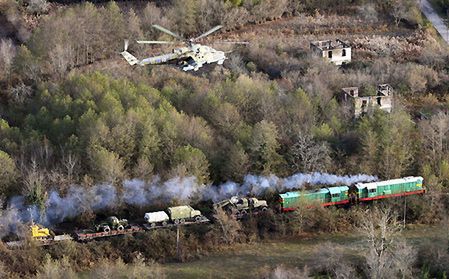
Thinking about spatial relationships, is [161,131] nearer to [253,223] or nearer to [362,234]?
[253,223]

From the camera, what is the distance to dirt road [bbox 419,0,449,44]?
212 feet

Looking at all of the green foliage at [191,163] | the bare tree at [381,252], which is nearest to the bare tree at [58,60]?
the green foliage at [191,163]

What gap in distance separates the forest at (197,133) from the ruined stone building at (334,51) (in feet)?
3.24

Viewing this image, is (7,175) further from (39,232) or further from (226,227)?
(226,227)

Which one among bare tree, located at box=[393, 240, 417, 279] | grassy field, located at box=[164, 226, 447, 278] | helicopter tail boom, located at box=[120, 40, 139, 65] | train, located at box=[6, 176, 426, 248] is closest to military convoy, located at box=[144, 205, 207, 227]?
train, located at box=[6, 176, 426, 248]

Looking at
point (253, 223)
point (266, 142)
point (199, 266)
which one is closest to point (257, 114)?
point (266, 142)

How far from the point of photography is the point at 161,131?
37.3m

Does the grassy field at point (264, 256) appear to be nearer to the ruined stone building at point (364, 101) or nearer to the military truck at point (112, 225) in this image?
the military truck at point (112, 225)

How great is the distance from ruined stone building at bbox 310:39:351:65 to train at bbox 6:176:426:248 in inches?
791

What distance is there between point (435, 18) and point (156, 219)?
4373 cm

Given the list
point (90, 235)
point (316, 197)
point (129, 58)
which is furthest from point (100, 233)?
point (129, 58)

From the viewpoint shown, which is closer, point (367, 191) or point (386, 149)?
point (367, 191)

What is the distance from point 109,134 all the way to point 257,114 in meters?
9.05

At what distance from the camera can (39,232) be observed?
104ft
